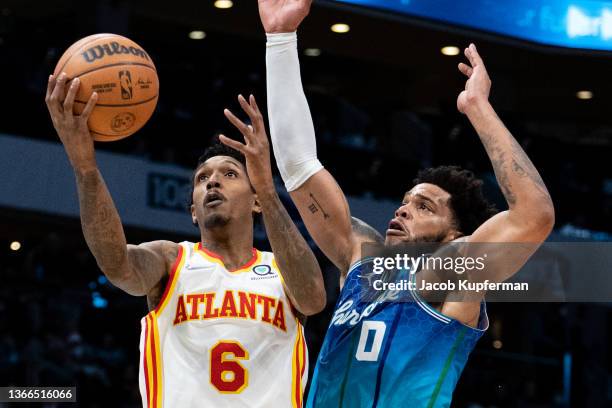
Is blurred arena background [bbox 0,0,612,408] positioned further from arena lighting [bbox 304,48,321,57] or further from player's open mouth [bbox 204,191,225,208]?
player's open mouth [bbox 204,191,225,208]

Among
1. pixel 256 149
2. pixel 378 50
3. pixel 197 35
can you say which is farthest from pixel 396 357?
pixel 197 35

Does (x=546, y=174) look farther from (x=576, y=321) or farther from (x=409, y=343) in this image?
(x=409, y=343)

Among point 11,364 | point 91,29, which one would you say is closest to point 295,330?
point 11,364

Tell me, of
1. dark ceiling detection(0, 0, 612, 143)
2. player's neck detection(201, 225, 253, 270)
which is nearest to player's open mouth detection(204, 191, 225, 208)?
player's neck detection(201, 225, 253, 270)

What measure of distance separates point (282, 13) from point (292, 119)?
0.42 m

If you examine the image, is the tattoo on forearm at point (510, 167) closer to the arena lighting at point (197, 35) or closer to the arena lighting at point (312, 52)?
the arena lighting at point (312, 52)

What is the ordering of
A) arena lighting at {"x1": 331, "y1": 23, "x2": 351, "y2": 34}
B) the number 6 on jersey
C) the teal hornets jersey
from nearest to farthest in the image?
the teal hornets jersey, the number 6 on jersey, arena lighting at {"x1": 331, "y1": 23, "x2": 351, "y2": 34}

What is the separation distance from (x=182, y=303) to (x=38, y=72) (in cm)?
867

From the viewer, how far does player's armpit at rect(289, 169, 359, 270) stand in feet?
14.7

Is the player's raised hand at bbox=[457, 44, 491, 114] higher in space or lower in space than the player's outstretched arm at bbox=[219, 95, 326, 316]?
higher

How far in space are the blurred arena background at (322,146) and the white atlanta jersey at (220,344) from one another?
5946 millimetres

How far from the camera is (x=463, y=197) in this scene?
5.08m

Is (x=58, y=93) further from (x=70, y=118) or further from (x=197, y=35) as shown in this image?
(x=197, y=35)

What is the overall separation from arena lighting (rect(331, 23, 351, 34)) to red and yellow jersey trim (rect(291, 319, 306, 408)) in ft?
36.2
